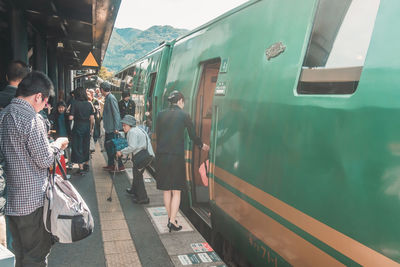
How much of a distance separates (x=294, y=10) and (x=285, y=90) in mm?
677

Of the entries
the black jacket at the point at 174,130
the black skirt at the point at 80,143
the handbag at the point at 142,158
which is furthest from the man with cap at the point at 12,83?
the black skirt at the point at 80,143

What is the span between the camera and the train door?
474cm

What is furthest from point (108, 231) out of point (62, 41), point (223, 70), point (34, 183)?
point (62, 41)

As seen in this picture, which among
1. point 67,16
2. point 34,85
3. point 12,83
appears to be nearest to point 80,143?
point 67,16

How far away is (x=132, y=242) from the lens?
3.94 meters

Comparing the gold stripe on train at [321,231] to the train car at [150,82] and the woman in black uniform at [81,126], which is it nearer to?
the train car at [150,82]

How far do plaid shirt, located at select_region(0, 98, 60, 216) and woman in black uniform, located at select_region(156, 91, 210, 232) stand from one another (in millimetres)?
1920

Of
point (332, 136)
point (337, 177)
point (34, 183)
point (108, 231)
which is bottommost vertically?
point (108, 231)

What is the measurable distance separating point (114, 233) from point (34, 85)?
7.90 ft

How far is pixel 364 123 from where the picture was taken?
185cm

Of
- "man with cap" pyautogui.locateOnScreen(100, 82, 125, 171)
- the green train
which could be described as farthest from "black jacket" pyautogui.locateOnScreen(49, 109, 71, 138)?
the green train

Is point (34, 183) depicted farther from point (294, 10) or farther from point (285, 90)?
point (294, 10)

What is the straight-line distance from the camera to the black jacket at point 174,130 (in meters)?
4.21

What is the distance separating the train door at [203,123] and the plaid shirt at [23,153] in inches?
100
